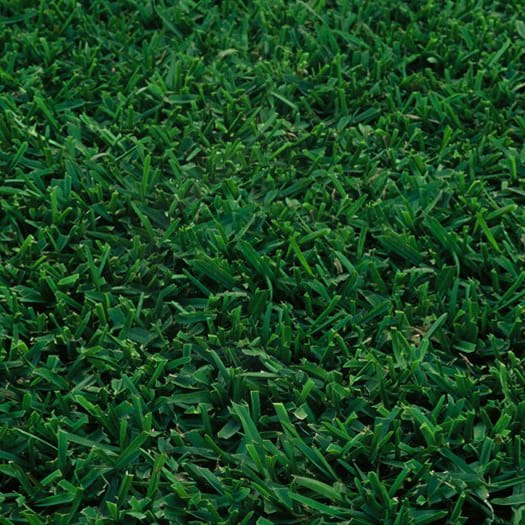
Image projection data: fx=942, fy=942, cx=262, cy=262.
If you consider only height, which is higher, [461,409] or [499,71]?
[499,71]

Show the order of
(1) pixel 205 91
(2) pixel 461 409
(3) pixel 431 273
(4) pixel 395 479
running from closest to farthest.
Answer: (4) pixel 395 479, (2) pixel 461 409, (3) pixel 431 273, (1) pixel 205 91

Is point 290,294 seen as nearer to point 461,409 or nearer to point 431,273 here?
point 431,273

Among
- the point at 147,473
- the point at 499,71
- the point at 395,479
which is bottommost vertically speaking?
the point at 147,473

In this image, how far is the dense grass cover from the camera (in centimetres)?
219

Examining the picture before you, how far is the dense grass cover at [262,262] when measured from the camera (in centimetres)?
219

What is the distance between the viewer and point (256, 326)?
8.26ft

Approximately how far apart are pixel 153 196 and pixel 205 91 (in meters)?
0.56

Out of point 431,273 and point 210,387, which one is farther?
point 431,273

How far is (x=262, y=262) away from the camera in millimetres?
2646

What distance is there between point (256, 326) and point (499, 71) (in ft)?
4.84

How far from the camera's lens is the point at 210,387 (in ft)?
7.85

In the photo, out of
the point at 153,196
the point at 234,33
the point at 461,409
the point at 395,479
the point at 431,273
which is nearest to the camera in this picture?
the point at 395,479

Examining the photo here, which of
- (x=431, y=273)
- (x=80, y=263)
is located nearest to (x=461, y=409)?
(x=431, y=273)

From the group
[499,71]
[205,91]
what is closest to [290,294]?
[205,91]
